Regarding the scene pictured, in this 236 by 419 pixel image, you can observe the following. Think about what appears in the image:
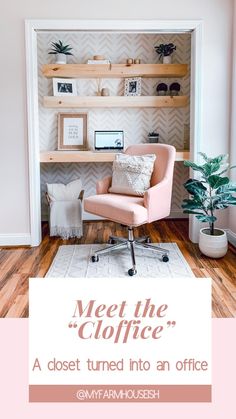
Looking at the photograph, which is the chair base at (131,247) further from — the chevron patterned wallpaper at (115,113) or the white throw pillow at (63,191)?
the chevron patterned wallpaper at (115,113)

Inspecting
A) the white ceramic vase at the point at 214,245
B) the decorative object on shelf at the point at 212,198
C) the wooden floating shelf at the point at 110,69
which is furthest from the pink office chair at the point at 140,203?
the wooden floating shelf at the point at 110,69

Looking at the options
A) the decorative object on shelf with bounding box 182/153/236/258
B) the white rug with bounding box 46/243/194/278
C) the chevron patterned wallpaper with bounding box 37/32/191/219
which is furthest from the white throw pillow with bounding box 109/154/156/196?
the chevron patterned wallpaper with bounding box 37/32/191/219

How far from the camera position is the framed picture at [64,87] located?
4512 mm

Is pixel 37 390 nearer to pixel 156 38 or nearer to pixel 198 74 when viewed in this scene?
pixel 198 74

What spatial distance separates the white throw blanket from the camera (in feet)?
13.2

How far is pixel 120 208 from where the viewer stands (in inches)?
120

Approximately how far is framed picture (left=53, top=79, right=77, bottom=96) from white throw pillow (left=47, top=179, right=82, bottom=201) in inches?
44.5

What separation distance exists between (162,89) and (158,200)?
74.2 inches

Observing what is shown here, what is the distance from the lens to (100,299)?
1175mm

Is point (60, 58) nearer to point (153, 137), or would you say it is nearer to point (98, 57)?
point (98, 57)

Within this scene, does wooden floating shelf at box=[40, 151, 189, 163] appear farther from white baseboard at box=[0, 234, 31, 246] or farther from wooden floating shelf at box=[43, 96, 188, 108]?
white baseboard at box=[0, 234, 31, 246]

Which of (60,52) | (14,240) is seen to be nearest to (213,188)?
(14,240)

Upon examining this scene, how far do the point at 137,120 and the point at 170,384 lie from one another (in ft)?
13.0
